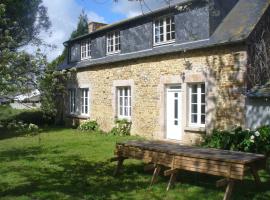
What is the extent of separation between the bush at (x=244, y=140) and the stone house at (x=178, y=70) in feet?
3.06

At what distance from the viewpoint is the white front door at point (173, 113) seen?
569 inches

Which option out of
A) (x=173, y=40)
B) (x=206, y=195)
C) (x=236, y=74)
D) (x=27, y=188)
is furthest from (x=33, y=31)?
(x=206, y=195)

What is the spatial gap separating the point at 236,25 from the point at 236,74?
1936mm

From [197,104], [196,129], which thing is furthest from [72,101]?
[196,129]

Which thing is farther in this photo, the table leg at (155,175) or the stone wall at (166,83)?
the stone wall at (166,83)

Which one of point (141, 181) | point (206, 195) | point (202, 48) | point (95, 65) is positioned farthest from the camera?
point (95, 65)

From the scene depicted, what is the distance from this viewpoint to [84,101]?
21.2 metres

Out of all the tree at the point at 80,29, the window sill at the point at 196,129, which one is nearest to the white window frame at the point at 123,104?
the window sill at the point at 196,129

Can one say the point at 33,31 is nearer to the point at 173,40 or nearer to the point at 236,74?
the point at 173,40

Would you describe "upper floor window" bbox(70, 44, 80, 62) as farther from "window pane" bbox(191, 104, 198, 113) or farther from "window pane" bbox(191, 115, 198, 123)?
"window pane" bbox(191, 115, 198, 123)

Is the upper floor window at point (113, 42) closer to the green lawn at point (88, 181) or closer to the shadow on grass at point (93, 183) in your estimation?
the green lawn at point (88, 181)

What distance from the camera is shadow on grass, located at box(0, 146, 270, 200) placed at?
727 cm

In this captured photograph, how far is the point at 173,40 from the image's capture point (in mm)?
15148

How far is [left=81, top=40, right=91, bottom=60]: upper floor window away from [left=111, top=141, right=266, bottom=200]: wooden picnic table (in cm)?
1383
